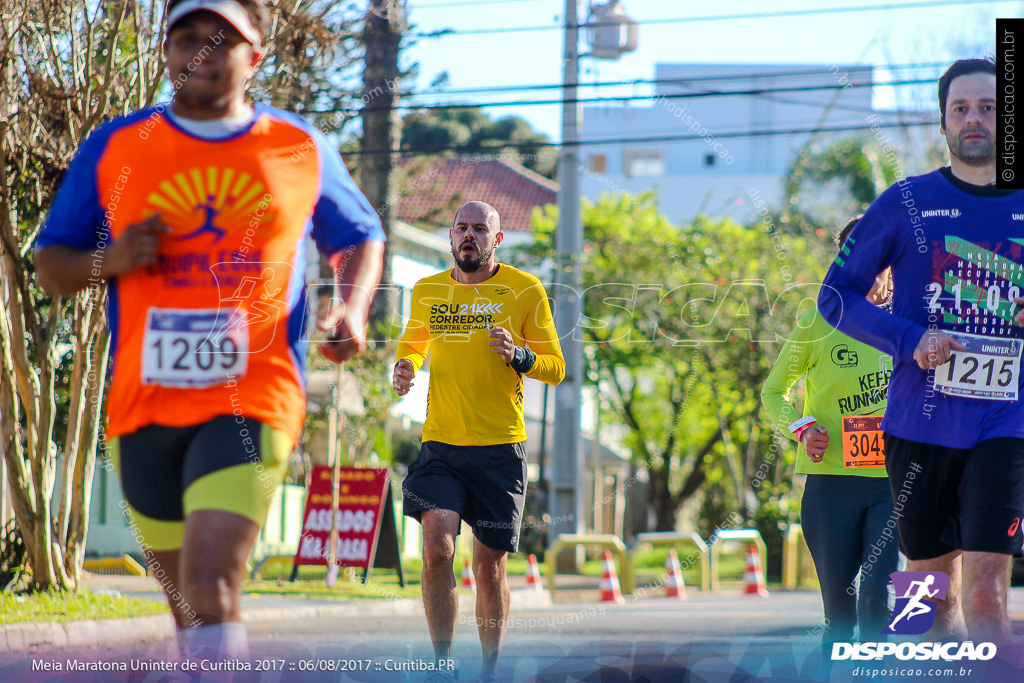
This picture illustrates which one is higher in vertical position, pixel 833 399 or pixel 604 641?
pixel 833 399

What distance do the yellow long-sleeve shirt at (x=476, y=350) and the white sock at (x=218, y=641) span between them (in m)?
2.58

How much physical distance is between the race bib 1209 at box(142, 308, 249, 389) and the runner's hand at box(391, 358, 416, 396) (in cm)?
213

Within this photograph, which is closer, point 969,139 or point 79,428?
point 969,139

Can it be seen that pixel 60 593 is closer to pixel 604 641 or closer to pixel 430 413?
pixel 604 641

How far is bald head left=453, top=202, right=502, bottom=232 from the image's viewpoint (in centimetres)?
585

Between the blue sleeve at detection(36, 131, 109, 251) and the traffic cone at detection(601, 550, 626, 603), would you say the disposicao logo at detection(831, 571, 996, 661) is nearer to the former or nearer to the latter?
the blue sleeve at detection(36, 131, 109, 251)

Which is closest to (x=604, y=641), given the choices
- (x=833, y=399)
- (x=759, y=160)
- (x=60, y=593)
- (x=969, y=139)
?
(x=833, y=399)

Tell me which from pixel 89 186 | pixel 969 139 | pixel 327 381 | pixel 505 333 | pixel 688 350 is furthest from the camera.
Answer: pixel 688 350

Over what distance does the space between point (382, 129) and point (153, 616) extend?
13.0 meters

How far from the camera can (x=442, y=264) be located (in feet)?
122

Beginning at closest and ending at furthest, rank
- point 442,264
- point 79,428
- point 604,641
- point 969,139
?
point 969,139 → point 604,641 → point 79,428 → point 442,264

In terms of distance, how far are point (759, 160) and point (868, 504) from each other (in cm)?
5670

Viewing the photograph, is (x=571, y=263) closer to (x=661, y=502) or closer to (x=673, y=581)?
(x=673, y=581)

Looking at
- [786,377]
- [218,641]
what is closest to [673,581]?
[786,377]
